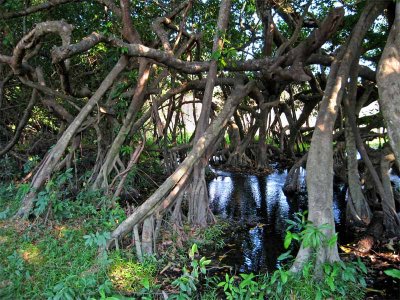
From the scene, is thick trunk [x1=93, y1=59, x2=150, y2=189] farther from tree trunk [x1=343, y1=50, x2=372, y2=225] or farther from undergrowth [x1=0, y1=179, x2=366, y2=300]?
tree trunk [x1=343, y1=50, x2=372, y2=225]

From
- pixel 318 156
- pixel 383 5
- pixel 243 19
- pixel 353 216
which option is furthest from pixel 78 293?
pixel 243 19

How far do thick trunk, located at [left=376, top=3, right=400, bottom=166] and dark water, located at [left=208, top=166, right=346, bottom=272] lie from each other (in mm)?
2404

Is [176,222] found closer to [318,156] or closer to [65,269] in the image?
[65,269]

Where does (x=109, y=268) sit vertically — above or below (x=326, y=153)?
below

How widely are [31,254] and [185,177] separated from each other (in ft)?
7.84

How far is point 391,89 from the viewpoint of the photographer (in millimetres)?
3746

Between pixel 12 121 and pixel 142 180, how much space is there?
4.18m

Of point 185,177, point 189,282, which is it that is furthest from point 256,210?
point 189,282

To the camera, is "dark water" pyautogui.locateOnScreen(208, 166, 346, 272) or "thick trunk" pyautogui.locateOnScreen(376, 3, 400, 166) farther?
"dark water" pyautogui.locateOnScreen(208, 166, 346, 272)

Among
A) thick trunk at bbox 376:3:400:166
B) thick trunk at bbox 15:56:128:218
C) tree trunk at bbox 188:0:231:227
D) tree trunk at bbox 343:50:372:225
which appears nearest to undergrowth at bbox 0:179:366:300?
thick trunk at bbox 15:56:128:218

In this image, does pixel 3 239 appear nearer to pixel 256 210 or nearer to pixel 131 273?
pixel 131 273

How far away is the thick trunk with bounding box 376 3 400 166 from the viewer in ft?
11.8

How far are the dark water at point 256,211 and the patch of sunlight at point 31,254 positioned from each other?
7.65 feet

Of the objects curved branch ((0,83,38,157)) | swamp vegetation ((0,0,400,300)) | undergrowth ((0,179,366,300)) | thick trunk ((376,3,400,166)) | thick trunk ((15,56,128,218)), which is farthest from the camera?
curved branch ((0,83,38,157))
